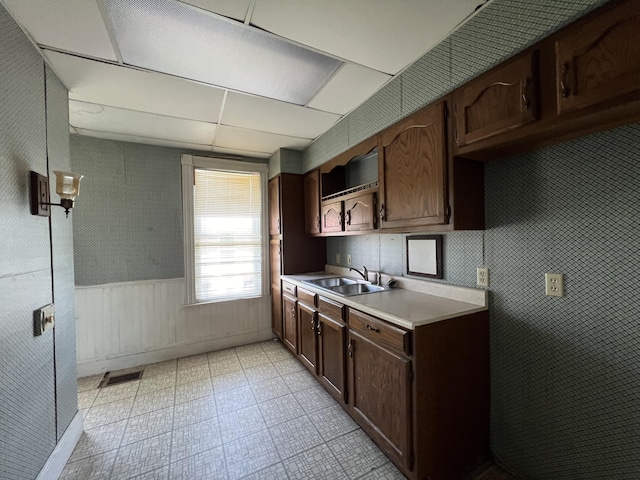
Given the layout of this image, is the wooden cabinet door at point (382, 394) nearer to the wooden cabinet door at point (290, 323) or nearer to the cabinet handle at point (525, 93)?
the wooden cabinet door at point (290, 323)

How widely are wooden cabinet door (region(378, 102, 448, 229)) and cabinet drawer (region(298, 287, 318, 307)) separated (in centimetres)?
89

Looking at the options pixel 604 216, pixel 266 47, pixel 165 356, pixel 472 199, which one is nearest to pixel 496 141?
pixel 472 199

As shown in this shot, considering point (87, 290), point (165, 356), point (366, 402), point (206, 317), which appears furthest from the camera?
point (206, 317)

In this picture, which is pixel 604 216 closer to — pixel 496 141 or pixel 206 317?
pixel 496 141

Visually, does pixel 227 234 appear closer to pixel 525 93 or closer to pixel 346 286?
pixel 346 286

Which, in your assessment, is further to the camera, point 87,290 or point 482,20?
point 87,290

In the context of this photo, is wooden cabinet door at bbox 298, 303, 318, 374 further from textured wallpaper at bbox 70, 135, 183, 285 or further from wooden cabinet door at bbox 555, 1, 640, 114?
wooden cabinet door at bbox 555, 1, 640, 114

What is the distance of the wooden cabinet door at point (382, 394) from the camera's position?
1.38 metres

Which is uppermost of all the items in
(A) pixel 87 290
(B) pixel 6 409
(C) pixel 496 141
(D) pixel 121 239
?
(C) pixel 496 141

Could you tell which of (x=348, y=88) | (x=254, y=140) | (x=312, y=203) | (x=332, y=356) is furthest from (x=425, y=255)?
(x=254, y=140)

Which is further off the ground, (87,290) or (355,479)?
(87,290)

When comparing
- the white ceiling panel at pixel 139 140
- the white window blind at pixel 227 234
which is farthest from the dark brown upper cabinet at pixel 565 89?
the white ceiling panel at pixel 139 140

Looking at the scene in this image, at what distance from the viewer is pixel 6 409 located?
1.12 m

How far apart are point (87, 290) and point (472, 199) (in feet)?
11.5
